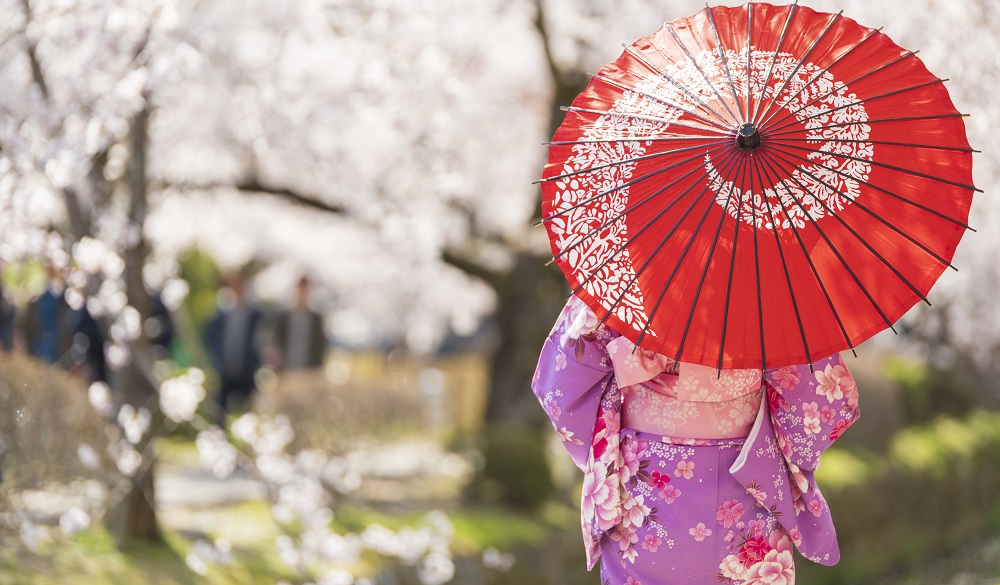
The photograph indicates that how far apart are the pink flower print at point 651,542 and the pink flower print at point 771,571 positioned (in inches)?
9.8

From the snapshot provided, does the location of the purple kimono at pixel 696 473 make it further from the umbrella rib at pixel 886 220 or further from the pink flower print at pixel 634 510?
the umbrella rib at pixel 886 220

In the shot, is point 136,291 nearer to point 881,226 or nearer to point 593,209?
point 593,209

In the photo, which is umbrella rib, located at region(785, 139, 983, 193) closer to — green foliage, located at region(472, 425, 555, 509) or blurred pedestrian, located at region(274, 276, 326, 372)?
green foliage, located at region(472, 425, 555, 509)

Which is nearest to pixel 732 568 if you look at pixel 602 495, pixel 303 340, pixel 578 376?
pixel 602 495

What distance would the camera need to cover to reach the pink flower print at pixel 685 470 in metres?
2.81

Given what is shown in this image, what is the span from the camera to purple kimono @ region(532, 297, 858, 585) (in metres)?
2.80

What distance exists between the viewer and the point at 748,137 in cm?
256

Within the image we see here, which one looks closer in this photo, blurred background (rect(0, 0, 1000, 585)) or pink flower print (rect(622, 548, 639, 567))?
pink flower print (rect(622, 548, 639, 567))

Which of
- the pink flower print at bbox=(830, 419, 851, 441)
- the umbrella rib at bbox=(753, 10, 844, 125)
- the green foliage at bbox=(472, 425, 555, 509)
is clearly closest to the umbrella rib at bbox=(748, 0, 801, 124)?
the umbrella rib at bbox=(753, 10, 844, 125)

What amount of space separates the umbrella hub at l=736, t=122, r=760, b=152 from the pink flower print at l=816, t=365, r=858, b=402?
676mm

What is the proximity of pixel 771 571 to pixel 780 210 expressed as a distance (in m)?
0.96

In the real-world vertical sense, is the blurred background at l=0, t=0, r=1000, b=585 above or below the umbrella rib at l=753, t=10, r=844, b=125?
below

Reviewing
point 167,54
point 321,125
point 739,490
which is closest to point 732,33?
point 739,490

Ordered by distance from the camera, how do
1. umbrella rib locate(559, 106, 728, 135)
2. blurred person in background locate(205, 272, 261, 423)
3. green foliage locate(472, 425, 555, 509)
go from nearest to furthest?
umbrella rib locate(559, 106, 728, 135) < green foliage locate(472, 425, 555, 509) < blurred person in background locate(205, 272, 261, 423)
